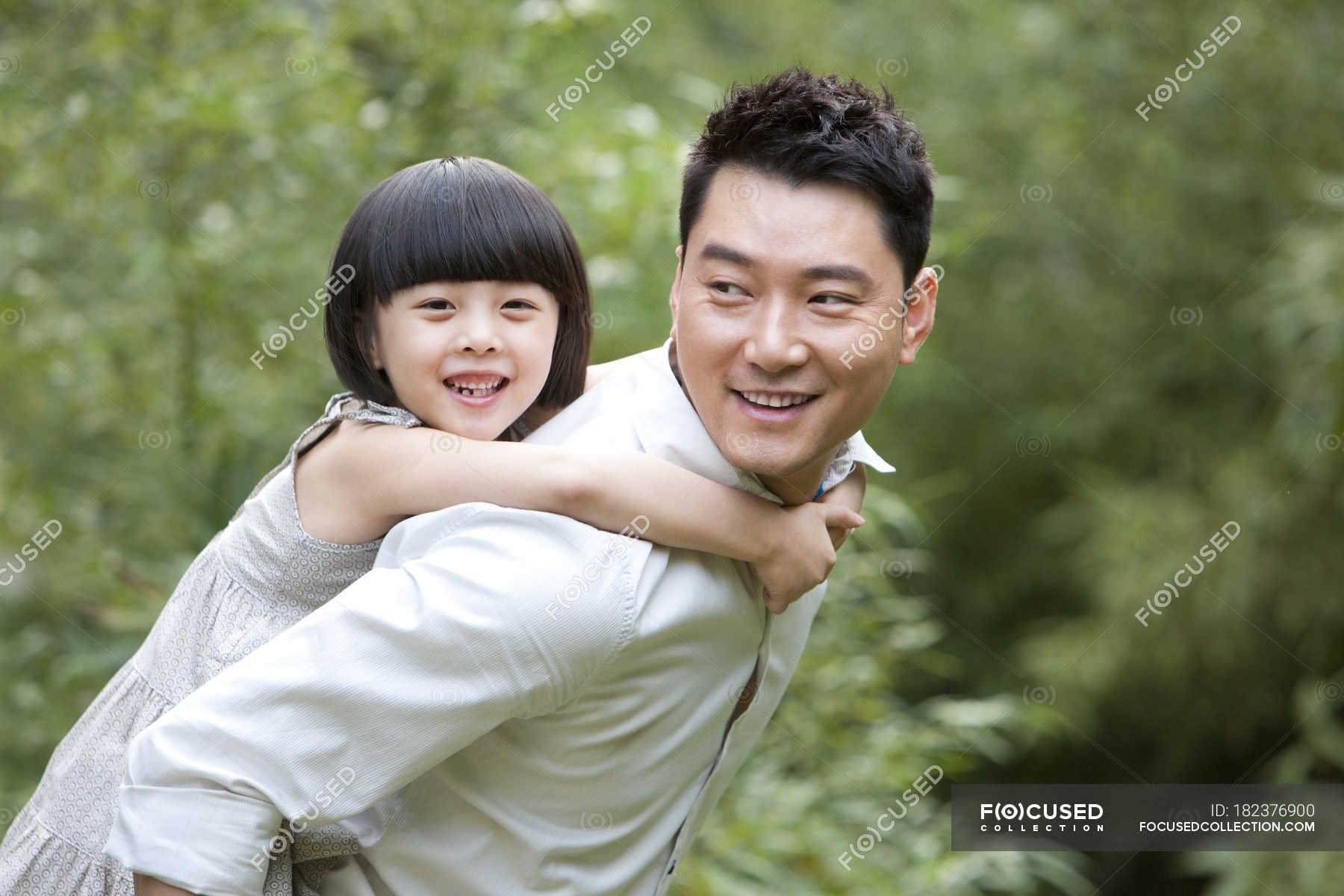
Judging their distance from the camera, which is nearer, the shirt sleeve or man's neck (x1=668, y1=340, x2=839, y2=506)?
the shirt sleeve

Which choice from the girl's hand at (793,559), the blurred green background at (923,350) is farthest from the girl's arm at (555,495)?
the blurred green background at (923,350)

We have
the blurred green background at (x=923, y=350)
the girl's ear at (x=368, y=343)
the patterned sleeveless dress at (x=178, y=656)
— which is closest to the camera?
the patterned sleeveless dress at (x=178, y=656)

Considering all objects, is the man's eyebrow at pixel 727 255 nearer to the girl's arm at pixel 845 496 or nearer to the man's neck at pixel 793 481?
the man's neck at pixel 793 481

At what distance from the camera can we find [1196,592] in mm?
5727

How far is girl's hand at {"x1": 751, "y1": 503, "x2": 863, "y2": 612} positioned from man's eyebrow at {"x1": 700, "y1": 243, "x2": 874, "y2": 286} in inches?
13.4

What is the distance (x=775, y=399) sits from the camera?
1639mm

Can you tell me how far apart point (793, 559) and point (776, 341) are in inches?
12.3

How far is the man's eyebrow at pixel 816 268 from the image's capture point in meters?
1.59

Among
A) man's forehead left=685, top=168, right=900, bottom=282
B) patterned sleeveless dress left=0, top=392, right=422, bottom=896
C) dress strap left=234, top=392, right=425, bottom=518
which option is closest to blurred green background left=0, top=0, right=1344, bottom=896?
patterned sleeveless dress left=0, top=392, right=422, bottom=896

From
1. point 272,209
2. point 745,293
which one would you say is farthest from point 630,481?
point 272,209

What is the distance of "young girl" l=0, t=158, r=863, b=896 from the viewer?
167 cm

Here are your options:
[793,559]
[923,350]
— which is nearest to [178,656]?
[793,559]

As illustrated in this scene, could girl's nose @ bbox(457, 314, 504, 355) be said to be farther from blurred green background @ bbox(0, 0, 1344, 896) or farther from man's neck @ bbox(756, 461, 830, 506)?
blurred green background @ bbox(0, 0, 1344, 896)

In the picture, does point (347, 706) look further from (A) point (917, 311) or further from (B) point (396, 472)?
(A) point (917, 311)
